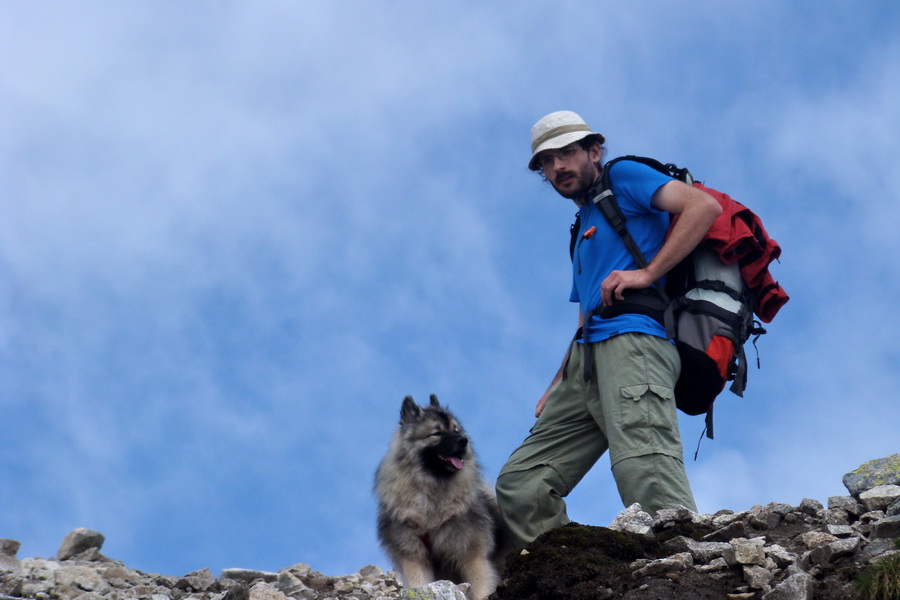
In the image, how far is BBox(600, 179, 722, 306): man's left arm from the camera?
693cm

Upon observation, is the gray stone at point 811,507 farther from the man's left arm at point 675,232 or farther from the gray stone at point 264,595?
the gray stone at point 264,595

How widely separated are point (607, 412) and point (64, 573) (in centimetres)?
522

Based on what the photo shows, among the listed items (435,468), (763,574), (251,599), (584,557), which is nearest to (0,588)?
(251,599)

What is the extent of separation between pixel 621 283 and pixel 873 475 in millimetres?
2022

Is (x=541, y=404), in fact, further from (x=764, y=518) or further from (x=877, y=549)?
(x=877, y=549)

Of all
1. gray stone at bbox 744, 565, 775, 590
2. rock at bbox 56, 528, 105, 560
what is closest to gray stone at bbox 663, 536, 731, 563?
gray stone at bbox 744, 565, 775, 590

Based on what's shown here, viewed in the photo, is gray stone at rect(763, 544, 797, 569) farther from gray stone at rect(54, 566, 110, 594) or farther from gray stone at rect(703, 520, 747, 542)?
gray stone at rect(54, 566, 110, 594)

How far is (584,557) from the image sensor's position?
5387 mm

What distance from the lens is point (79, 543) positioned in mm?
10109

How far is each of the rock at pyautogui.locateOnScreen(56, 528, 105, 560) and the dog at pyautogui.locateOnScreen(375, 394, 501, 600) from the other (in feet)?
11.7

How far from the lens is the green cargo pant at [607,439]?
268 inches

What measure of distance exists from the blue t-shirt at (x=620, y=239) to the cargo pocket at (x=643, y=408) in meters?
0.41

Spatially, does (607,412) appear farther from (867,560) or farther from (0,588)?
(0,588)

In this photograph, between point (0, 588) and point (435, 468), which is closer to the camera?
point (435, 468)
